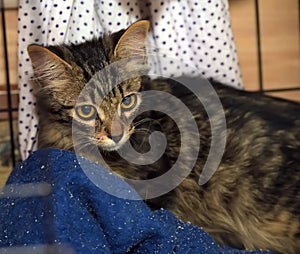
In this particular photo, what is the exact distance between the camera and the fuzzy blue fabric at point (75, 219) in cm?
115

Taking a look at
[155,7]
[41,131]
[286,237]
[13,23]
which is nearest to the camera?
[286,237]

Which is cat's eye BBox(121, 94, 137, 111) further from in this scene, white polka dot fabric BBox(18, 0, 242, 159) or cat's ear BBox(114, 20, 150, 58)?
white polka dot fabric BBox(18, 0, 242, 159)

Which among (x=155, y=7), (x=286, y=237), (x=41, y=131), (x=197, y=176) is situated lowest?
(x=286, y=237)

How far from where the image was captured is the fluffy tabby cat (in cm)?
137

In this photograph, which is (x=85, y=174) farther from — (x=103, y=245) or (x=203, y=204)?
Result: (x=203, y=204)

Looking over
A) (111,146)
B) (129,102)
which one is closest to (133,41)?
(129,102)

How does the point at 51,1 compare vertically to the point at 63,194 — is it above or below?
above

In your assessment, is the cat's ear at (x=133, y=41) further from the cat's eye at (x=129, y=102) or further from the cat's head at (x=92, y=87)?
the cat's eye at (x=129, y=102)

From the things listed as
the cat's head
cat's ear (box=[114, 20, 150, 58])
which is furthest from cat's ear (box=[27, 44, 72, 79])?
cat's ear (box=[114, 20, 150, 58])

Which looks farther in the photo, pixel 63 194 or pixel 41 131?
pixel 41 131

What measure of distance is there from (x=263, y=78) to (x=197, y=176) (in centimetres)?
74

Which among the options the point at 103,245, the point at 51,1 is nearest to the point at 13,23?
the point at 51,1

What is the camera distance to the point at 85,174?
123 centimetres

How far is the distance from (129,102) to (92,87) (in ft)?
0.31
